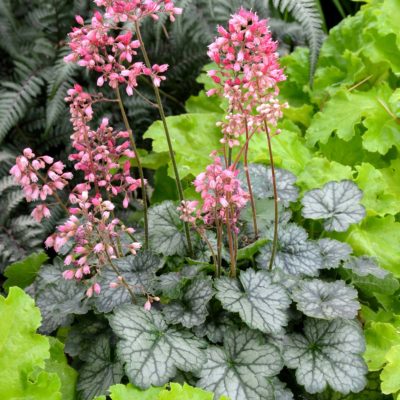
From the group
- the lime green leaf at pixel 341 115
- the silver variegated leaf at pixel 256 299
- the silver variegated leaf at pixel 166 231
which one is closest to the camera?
the silver variegated leaf at pixel 256 299

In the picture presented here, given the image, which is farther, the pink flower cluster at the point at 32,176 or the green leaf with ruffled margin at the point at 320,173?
the green leaf with ruffled margin at the point at 320,173

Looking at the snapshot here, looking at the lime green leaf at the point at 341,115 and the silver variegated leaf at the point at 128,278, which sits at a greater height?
the silver variegated leaf at the point at 128,278

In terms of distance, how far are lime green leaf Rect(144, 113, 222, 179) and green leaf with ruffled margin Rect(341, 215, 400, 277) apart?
22.9 inches

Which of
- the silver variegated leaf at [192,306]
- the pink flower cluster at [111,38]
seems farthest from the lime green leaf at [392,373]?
the pink flower cluster at [111,38]

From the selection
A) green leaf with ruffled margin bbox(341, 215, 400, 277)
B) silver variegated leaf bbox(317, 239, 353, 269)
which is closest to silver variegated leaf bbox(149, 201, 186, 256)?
silver variegated leaf bbox(317, 239, 353, 269)

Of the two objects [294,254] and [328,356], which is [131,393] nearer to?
[328,356]

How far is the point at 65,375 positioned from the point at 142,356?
0.91ft

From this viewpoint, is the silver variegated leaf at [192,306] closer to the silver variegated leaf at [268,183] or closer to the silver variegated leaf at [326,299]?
the silver variegated leaf at [326,299]

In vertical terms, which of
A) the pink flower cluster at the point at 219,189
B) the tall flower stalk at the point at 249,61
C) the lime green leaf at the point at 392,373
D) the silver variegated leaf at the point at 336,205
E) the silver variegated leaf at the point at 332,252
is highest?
the tall flower stalk at the point at 249,61

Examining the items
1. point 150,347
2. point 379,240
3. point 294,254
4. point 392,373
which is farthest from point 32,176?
point 379,240

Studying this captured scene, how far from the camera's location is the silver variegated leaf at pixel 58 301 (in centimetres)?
151

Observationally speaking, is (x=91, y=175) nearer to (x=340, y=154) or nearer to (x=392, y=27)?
(x=340, y=154)

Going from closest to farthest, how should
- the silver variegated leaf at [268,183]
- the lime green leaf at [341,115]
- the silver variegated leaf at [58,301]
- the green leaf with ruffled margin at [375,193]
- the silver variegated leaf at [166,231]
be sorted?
the silver variegated leaf at [58,301], the silver variegated leaf at [166,231], the silver variegated leaf at [268,183], the green leaf with ruffled margin at [375,193], the lime green leaf at [341,115]

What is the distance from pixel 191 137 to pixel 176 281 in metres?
0.85
